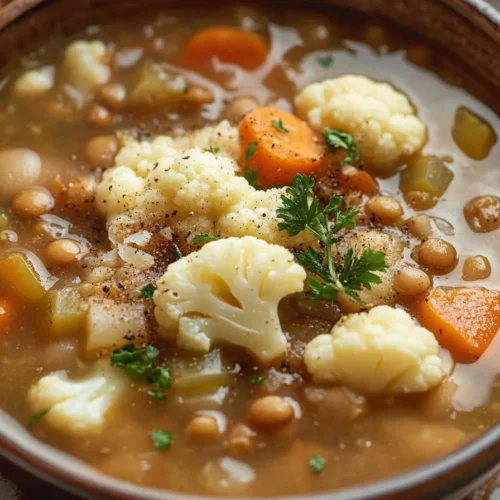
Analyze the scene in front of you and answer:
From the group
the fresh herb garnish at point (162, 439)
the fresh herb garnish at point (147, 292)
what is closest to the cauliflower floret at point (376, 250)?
the fresh herb garnish at point (147, 292)

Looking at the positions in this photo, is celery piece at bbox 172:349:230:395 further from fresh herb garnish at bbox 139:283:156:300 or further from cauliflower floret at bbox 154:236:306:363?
fresh herb garnish at bbox 139:283:156:300

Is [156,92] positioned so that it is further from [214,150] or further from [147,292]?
[147,292]

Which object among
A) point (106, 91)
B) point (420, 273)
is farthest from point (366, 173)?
point (106, 91)

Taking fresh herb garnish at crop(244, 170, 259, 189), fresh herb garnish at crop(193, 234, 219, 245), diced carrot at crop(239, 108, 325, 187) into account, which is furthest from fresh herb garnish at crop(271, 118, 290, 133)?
fresh herb garnish at crop(193, 234, 219, 245)

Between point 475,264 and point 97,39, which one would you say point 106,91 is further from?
point 475,264

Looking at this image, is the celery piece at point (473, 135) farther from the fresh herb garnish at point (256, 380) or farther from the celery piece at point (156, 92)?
the fresh herb garnish at point (256, 380)
